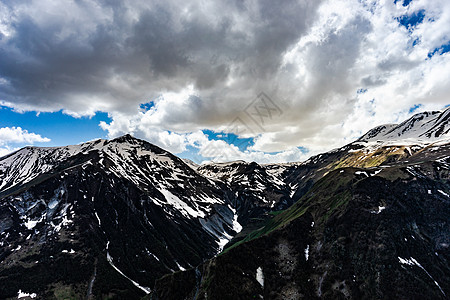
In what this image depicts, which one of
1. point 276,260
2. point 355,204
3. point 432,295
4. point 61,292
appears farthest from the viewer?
point 61,292

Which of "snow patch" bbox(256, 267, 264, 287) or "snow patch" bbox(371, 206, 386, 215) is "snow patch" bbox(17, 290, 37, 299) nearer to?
"snow patch" bbox(256, 267, 264, 287)

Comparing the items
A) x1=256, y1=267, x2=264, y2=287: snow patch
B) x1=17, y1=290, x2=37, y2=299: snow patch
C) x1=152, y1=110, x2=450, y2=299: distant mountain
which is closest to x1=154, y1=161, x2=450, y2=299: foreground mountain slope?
x1=256, y1=267, x2=264, y2=287: snow patch

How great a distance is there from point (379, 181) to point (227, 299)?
117759 millimetres

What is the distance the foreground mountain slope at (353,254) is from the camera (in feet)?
345

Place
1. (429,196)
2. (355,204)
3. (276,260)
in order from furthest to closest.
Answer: (429,196), (355,204), (276,260)

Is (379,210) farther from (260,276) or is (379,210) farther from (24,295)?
(24,295)

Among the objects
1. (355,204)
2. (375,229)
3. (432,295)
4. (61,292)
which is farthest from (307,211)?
(61,292)

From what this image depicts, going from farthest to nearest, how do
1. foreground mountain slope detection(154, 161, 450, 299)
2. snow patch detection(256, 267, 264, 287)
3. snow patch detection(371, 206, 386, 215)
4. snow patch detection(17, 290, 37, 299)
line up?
1. snow patch detection(17, 290, 37, 299)
2. snow patch detection(371, 206, 386, 215)
3. snow patch detection(256, 267, 264, 287)
4. foreground mountain slope detection(154, 161, 450, 299)

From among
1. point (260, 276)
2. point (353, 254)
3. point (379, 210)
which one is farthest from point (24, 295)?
point (379, 210)

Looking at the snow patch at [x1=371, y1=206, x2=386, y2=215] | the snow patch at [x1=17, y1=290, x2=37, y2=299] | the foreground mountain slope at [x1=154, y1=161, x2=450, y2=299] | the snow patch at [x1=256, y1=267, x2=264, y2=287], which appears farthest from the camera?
the snow patch at [x1=17, y1=290, x2=37, y2=299]

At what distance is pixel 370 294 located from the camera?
100 meters

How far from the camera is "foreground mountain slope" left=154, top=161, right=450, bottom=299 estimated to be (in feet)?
345

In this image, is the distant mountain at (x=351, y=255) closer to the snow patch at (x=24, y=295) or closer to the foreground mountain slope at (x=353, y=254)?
the foreground mountain slope at (x=353, y=254)

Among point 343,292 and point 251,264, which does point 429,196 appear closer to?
point 343,292
